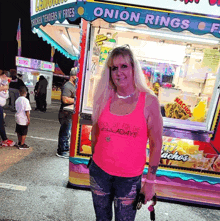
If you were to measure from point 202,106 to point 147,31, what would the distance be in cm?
171

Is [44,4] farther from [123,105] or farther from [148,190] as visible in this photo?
Answer: [148,190]

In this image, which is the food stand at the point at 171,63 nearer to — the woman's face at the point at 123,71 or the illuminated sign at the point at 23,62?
the woman's face at the point at 123,71

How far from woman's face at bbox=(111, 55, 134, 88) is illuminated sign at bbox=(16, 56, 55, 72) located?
1349cm

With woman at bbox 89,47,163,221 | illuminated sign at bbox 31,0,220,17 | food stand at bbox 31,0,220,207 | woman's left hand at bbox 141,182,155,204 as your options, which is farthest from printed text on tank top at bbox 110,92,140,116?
illuminated sign at bbox 31,0,220,17

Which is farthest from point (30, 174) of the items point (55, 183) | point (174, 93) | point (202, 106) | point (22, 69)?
point (22, 69)

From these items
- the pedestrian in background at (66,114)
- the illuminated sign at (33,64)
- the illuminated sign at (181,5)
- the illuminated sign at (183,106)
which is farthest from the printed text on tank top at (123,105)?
the illuminated sign at (33,64)

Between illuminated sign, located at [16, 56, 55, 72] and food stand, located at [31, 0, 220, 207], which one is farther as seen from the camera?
illuminated sign, located at [16, 56, 55, 72]

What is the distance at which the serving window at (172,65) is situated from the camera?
2.90 meters

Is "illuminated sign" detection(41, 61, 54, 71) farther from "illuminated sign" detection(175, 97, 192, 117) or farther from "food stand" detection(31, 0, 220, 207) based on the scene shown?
"illuminated sign" detection(175, 97, 192, 117)

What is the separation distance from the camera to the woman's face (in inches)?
56.2

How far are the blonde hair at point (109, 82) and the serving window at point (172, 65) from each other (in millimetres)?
1264

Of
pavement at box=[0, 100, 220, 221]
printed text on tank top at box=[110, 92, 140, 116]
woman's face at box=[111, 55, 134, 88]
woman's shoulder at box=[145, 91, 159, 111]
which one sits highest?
woman's face at box=[111, 55, 134, 88]

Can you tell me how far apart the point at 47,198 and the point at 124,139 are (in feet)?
6.87

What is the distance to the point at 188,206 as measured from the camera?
2918mm
